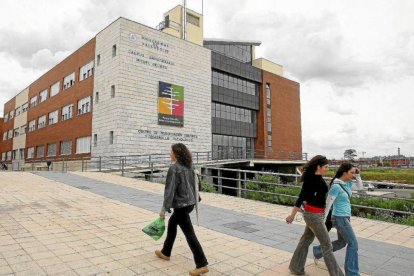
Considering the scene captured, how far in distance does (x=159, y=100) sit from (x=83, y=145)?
8.45 metres

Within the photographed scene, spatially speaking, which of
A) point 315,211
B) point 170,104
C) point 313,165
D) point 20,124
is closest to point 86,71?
point 170,104

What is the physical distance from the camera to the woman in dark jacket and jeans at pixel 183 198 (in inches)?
171

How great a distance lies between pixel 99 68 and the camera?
2908cm

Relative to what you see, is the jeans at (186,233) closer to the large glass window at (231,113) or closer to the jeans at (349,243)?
the jeans at (349,243)

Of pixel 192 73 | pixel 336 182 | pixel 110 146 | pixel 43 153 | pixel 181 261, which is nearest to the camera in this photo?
pixel 336 182

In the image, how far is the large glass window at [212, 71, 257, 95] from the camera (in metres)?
36.0

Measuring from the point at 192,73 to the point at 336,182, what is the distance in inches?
1120

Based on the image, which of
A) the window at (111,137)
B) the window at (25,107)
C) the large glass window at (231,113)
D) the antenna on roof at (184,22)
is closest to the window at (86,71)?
the window at (111,137)

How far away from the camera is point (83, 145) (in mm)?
30250

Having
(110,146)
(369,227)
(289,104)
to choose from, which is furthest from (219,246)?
(289,104)

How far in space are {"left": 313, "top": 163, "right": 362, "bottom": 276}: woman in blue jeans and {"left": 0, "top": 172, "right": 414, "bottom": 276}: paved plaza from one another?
1.81 ft

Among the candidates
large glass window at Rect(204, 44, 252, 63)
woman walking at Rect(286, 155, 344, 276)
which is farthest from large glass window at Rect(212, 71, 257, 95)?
woman walking at Rect(286, 155, 344, 276)

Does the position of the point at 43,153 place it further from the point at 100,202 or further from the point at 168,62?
the point at 100,202

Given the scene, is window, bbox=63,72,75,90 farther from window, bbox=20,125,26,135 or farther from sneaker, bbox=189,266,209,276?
sneaker, bbox=189,266,209,276
